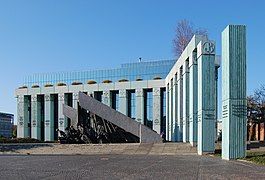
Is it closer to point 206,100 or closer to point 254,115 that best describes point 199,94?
point 206,100

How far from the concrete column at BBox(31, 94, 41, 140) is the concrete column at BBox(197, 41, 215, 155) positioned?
37999mm

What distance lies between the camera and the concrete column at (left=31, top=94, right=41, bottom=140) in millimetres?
57188

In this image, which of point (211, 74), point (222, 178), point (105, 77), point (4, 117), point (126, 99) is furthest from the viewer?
point (4, 117)

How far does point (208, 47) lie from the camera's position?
23219 mm

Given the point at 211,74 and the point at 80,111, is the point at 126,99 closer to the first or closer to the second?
the point at 80,111

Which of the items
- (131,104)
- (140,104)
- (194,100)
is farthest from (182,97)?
(131,104)

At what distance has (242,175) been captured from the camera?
11594mm

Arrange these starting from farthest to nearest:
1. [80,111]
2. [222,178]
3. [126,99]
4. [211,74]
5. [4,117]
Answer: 1. [4,117]
2. [126,99]
3. [80,111]
4. [211,74]
5. [222,178]

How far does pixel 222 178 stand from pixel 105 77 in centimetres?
5376

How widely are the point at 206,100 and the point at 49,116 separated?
3743 centimetres

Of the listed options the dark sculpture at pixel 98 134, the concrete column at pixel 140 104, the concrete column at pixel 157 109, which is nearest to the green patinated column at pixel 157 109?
the concrete column at pixel 157 109

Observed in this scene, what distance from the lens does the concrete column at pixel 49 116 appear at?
186 ft

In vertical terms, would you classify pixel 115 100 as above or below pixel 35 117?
above

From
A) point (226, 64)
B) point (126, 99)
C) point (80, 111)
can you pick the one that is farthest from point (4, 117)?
point (226, 64)
